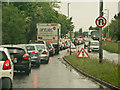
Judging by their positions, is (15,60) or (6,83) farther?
(15,60)

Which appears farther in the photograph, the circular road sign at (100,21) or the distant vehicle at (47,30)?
the distant vehicle at (47,30)

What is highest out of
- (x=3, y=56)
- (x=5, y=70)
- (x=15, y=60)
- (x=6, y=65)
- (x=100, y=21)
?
(x=100, y=21)

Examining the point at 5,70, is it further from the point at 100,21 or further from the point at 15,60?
the point at 100,21

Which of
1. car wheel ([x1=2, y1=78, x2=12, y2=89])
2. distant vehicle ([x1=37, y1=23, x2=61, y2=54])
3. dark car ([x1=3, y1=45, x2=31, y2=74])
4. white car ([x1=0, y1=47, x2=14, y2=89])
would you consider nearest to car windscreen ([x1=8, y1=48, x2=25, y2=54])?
dark car ([x1=3, y1=45, x2=31, y2=74])

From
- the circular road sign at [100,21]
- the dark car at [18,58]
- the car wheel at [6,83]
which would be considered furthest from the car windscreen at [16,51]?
the circular road sign at [100,21]

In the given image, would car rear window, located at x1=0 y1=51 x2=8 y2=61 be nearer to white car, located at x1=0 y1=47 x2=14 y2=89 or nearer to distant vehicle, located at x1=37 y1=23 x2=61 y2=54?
white car, located at x1=0 y1=47 x2=14 y2=89

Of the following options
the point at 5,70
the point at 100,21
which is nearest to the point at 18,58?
the point at 5,70

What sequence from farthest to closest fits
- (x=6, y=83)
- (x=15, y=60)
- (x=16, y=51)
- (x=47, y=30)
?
(x=47, y=30)
(x=16, y=51)
(x=15, y=60)
(x=6, y=83)

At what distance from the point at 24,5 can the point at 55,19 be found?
11.8m

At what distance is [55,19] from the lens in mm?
77000

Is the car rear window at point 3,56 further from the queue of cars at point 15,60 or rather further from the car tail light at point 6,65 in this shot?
the car tail light at point 6,65

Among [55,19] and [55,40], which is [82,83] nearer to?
[55,40]

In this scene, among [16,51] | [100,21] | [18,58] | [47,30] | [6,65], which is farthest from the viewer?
[47,30]

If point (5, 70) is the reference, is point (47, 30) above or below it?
above
